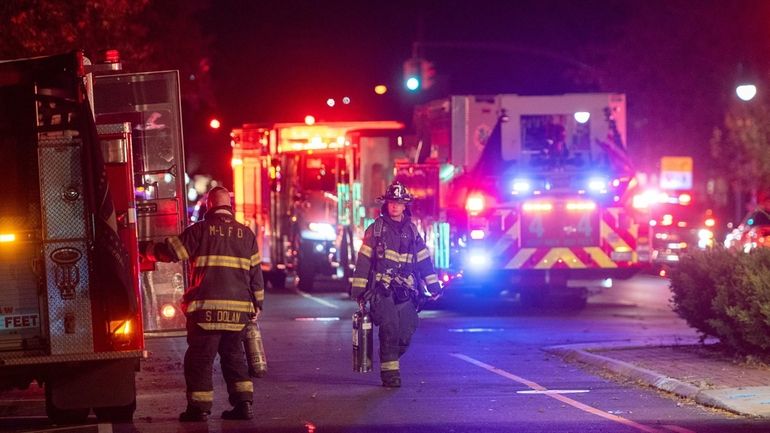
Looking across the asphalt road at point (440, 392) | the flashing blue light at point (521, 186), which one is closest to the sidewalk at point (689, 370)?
the asphalt road at point (440, 392)

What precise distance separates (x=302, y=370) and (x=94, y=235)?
13.7ft

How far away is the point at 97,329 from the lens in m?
8.85

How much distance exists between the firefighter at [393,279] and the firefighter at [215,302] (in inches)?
65.2

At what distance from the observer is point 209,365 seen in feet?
31.6

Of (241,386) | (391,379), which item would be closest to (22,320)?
(241,386)

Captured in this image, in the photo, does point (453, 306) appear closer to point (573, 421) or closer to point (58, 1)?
point (58, 1)

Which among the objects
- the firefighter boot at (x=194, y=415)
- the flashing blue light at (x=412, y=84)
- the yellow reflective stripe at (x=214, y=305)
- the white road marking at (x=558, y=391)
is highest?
the flashing blue light at (x=412, y=84)

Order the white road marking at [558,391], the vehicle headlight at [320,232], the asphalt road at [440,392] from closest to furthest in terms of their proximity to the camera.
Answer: the asphalt road at [440,392]
the white road marking at [558,391]
the vehicle headlight at [320,232]

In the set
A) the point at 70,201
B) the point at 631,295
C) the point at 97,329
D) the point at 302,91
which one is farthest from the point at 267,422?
the point at 302,91

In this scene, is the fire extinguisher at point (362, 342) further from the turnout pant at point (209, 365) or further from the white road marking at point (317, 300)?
the white road marking at point (317, 300)

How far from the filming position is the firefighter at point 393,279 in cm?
1126

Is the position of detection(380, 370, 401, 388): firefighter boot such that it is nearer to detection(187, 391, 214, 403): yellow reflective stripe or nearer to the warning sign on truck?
detection(187, 391, 214, 403): yellow reflective stripe

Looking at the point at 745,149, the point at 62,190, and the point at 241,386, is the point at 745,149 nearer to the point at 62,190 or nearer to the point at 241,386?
the point at 241,386

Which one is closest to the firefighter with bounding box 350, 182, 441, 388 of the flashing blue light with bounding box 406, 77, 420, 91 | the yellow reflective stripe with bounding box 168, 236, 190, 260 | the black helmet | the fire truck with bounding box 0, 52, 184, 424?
the black helmet
